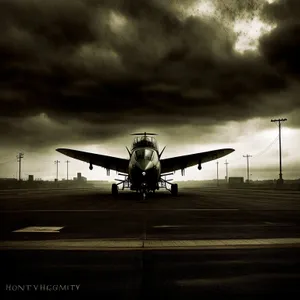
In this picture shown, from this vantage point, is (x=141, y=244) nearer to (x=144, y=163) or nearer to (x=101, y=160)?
(x=144, y=163)

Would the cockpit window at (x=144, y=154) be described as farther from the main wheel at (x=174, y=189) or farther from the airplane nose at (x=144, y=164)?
the main wheel at (x=174, y=189)

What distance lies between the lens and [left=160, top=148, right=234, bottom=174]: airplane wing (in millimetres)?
43219

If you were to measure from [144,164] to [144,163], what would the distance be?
0.10 m

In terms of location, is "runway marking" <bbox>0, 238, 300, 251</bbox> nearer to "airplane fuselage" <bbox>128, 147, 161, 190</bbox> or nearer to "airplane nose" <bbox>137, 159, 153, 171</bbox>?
"airplane nose" <bbox>137, 159, 153, 171</bbox>

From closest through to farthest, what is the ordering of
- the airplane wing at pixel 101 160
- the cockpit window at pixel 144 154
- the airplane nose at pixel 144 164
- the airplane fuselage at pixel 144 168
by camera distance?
the airplane nose at pixel 144 164, the airplane fuselage at pixel 144 168, the cockpit window at pixel 144 154, the airplane wing at pixel 101 160

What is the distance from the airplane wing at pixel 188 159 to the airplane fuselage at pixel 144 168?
10.5m

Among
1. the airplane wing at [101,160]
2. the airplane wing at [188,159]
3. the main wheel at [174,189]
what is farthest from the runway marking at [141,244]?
the airplane wing at [188,159]

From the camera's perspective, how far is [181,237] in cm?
1032

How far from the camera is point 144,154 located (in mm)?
31562

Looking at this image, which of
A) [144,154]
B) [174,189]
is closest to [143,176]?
[144,154]

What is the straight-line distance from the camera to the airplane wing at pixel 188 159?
142 ft

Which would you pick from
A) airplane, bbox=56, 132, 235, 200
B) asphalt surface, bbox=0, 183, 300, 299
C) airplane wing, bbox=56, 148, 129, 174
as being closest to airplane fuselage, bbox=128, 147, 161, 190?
airplane, bbox=56, 132, 235, 200

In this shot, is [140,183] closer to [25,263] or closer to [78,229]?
[78,229]

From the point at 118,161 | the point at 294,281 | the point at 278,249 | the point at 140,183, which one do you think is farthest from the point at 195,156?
the point at 294,281
